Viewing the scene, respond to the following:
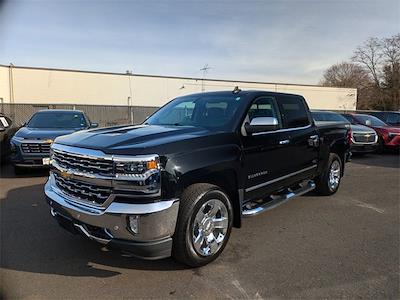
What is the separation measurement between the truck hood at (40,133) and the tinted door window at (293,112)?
5.48m

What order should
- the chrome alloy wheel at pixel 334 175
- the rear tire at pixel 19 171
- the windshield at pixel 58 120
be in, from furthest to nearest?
the windshield at pixel 58 120 < the rear tire at pixel 19 171 < the chrome alloy wheel at pixel 334 175

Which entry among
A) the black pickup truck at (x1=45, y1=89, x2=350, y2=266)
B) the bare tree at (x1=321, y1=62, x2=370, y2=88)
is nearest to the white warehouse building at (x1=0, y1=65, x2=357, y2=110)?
the bare tree at (x1=321, y1=62, x2=370, y2=88)

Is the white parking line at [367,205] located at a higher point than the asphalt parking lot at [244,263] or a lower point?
lower

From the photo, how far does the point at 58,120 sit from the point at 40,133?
146cm

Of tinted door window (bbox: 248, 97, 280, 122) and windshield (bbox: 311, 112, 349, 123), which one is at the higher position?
tinted door window (bbox: 248, 97, 280, 122)

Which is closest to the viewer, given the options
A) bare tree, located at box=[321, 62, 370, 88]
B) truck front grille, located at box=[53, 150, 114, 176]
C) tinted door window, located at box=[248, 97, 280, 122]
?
truck front grille, located at box=[53, 150, 114, 176]

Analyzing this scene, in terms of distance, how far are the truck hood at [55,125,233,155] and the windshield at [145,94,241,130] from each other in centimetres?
32

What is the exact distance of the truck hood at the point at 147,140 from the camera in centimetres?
345

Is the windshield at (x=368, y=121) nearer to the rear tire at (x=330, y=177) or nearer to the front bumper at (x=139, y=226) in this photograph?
the rear tire at (x=330, y=177)

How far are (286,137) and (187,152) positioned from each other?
6.92 feet

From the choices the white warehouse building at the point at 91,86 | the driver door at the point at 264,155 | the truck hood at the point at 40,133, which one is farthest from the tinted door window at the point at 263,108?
the white warehouse building at the point at 91,86

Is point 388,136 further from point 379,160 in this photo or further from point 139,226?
point 139,226

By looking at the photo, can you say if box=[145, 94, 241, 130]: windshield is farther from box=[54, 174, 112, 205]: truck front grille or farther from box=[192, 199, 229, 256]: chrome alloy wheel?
box=[54, 174, 112, 205]: truck front grille

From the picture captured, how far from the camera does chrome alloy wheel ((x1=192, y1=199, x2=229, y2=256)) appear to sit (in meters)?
3.74
